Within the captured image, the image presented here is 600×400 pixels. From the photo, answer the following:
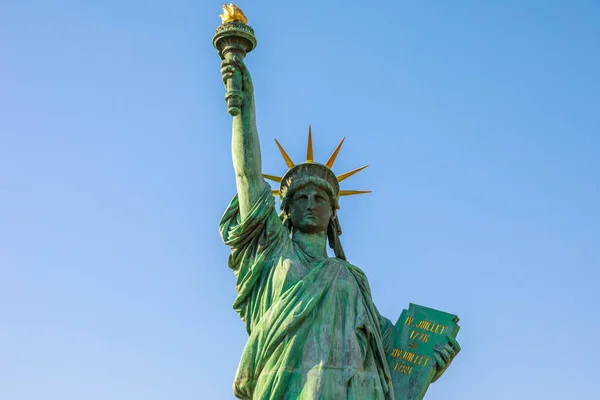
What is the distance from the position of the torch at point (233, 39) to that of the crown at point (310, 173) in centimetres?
106

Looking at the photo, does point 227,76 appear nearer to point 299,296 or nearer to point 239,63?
point 239,63

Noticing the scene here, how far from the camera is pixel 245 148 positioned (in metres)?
12.2

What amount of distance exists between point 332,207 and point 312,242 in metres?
0.57

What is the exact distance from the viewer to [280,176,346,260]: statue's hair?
12.7 m

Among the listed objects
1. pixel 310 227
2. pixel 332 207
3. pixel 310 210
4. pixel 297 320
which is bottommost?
pixel 297 320

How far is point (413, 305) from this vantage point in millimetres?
12602

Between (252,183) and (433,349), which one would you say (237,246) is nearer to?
(252,183)

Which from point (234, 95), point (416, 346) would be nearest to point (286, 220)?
point (234, 95)

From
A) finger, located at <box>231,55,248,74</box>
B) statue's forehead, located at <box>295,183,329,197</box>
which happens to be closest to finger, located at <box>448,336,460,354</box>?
statue's forehead, located at <box>295,183,329,197</box>

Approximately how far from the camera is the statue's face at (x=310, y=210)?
41.3ft

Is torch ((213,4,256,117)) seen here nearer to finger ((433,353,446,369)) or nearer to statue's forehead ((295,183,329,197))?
statue's forehead ((295,183,329,197))

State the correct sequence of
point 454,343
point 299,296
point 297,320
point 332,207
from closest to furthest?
point 297,320 → point 299,296 → point 454,343 → point 332,207

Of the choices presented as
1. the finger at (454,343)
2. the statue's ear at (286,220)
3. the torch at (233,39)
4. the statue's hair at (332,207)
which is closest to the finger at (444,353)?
the finger at (454,343)

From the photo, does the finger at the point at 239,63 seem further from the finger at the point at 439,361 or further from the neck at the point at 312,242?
the finger at the point at 439,361
